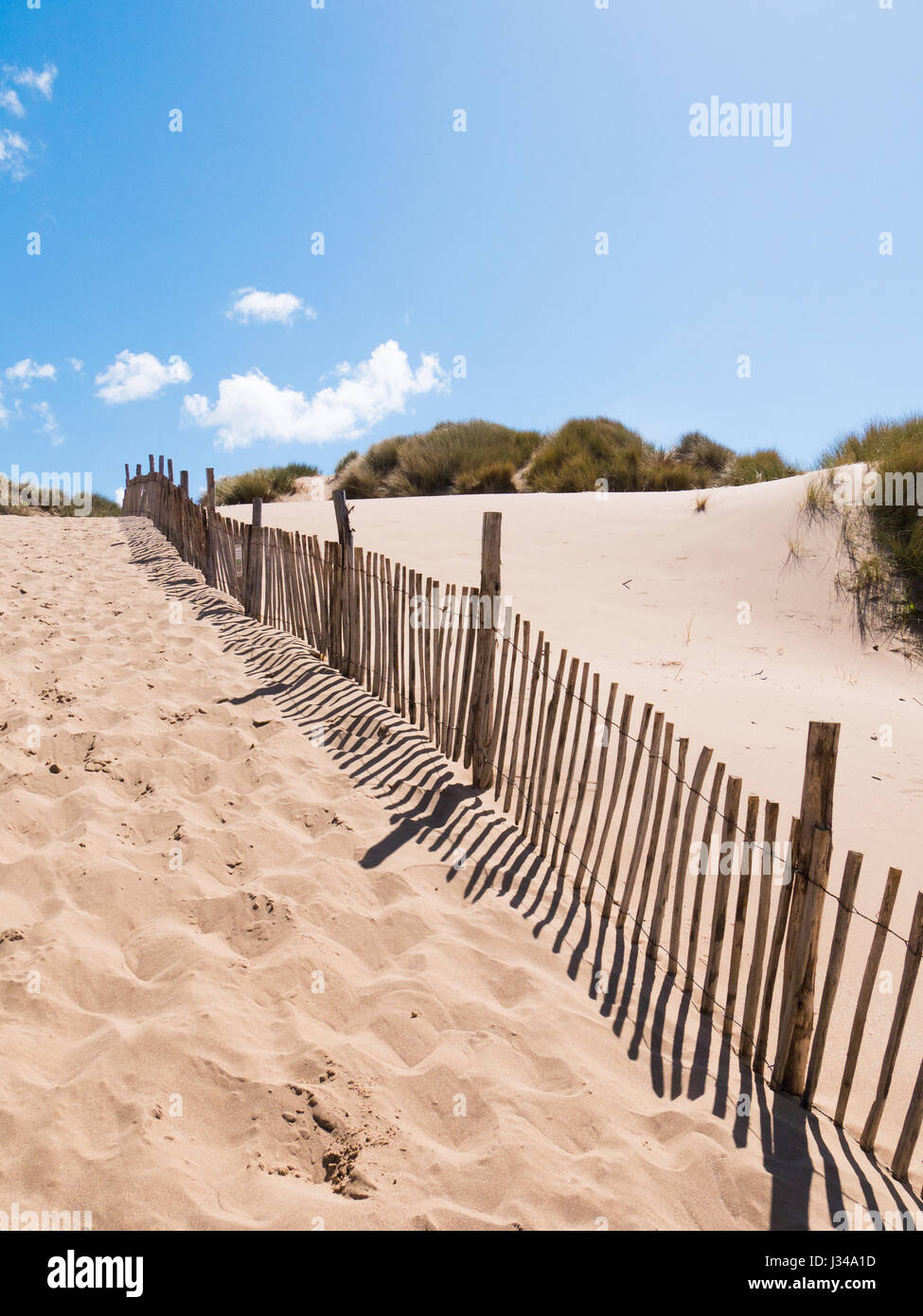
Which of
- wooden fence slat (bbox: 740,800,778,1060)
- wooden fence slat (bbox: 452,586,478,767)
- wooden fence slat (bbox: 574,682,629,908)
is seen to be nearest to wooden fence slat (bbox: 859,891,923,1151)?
wooden fence slat (bbox: 740,800,778,1060)

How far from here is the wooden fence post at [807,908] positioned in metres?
2.56

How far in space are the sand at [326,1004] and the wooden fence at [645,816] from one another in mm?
169

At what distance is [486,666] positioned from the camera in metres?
4.43

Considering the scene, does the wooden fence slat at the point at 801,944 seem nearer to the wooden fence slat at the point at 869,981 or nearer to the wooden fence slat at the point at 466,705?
the wooden fence slat at the point at 869,981

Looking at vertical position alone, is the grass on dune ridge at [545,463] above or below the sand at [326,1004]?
above

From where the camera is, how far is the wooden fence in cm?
259

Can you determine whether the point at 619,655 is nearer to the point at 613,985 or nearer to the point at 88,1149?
the point at 613,985

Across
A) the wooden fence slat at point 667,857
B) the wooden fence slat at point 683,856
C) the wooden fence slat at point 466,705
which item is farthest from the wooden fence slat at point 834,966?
the wooden fence slat at point 466,705

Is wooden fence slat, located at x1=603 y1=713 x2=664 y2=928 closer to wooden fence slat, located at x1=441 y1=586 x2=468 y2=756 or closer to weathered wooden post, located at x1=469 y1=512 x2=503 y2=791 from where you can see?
weathered wooden post, located at x1=469 y1=512 x2=503 y2=791

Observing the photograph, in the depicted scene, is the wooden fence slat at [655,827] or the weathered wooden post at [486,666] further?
the weathered wooden post at [486,666]

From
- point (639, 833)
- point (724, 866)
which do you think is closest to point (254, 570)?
point (639, 833)
